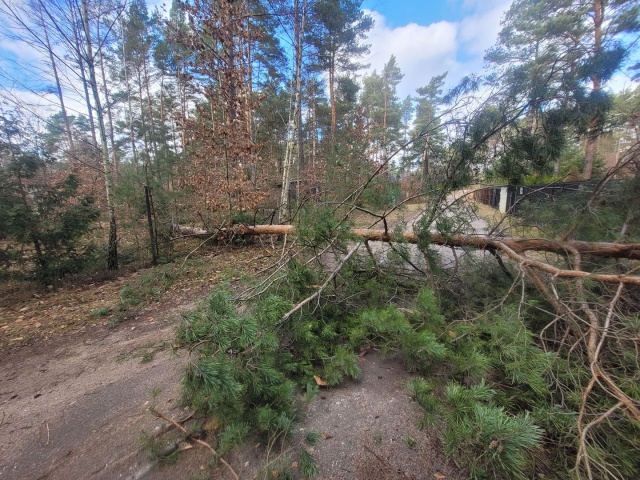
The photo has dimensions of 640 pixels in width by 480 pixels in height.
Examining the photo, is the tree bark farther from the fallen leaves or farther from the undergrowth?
the fallen leaves

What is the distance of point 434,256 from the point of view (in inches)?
112

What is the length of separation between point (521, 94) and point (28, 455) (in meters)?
4.89

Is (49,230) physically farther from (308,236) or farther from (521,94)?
(521,94)

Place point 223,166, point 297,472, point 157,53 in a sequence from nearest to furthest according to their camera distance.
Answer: point 297,472, point 223,166, point 157,53

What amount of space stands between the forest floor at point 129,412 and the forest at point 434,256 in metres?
0.16

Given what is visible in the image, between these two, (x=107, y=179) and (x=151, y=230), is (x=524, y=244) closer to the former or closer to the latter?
(x=151, y=230)

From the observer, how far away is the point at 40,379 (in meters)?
2.45

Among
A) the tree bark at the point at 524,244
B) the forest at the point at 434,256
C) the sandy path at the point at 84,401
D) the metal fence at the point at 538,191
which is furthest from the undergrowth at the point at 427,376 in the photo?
the metal fence at the point at 538,191

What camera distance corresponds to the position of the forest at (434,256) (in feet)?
4.33

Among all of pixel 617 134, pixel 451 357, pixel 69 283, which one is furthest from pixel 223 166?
pixel 617 134

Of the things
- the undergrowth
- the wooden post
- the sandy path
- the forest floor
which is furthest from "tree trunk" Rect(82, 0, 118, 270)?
the undergrowth

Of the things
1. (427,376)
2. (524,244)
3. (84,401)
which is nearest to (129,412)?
(84,401)

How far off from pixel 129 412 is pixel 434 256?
3171 mm

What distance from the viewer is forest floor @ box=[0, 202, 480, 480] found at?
1395 mm
